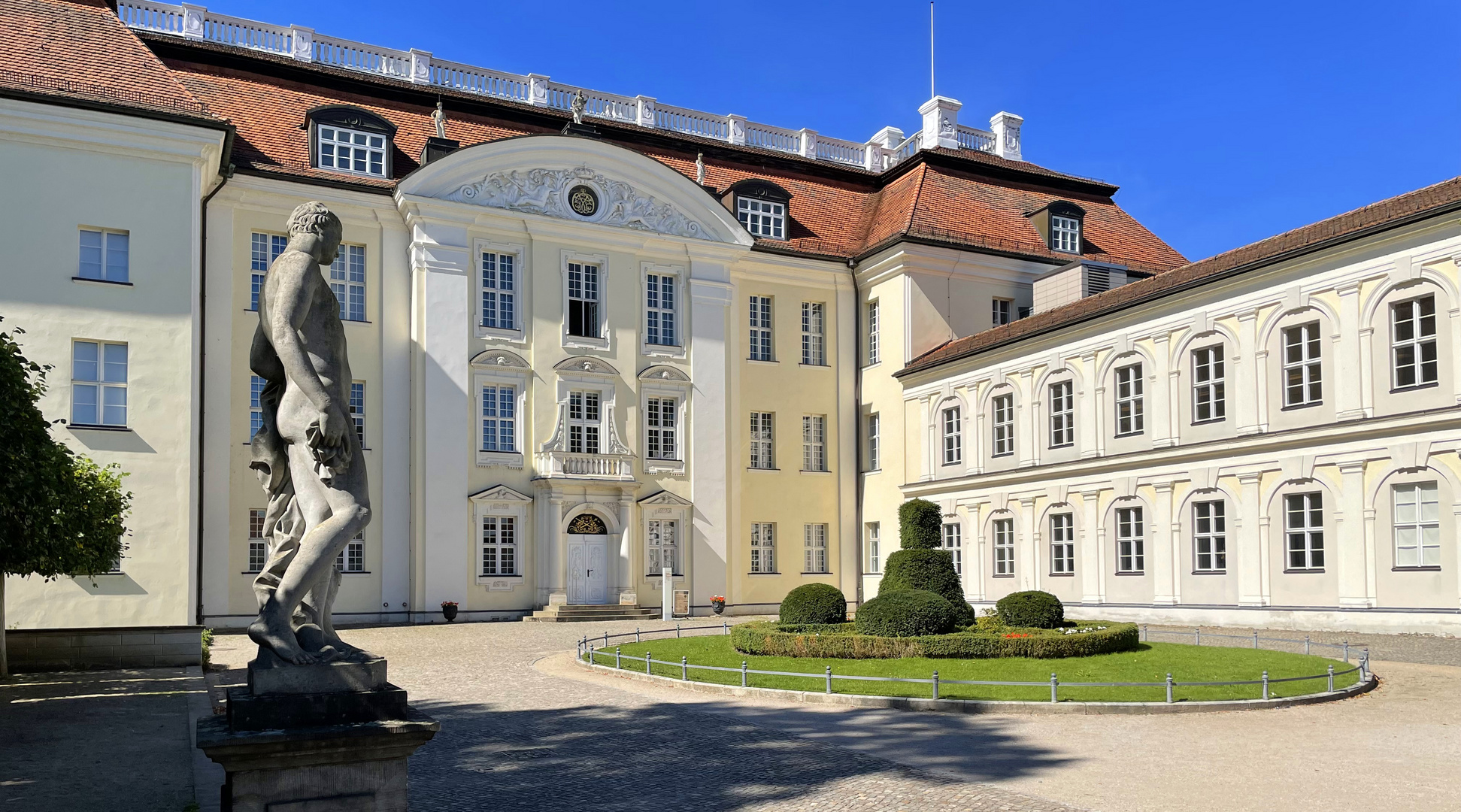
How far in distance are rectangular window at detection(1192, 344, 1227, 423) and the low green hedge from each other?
9.44 meters

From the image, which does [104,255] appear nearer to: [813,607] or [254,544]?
[254,544]

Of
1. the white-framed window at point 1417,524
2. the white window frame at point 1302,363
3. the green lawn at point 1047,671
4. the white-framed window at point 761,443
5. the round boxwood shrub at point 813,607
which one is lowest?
the green lawn at point 1047,671

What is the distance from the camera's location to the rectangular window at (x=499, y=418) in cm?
3569

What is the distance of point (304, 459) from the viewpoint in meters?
7.01

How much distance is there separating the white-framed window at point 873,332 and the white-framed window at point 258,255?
63.9ft

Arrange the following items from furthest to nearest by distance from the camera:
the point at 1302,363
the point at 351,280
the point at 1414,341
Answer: the point at 351,280 → the point at 1302,363 → the point at 1414,341

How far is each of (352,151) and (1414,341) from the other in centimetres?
2776

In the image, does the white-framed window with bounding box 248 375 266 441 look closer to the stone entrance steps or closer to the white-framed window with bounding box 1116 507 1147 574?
the stone entrance steps

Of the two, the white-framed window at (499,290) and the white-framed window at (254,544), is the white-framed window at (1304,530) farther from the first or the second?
the white-framed window at (254,544)

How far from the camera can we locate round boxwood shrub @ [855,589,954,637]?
21.7 metres

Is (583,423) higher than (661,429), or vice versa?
(583,423)

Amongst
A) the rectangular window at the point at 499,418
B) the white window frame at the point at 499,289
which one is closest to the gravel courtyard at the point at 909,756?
the rectangular window at the point at 499,418

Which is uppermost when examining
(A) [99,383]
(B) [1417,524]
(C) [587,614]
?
(A) [99,383]

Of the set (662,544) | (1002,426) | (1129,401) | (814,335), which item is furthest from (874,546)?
(1129,401)
